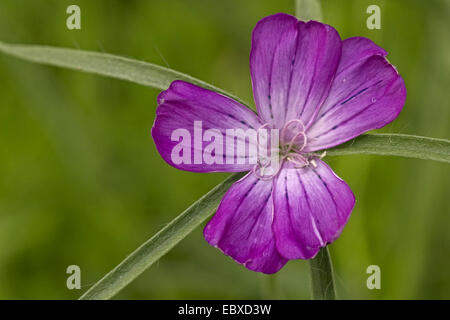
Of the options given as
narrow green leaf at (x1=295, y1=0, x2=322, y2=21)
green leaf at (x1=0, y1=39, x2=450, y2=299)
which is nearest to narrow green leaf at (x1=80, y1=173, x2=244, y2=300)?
green leaf at (x1=0, y1=39, x2=450, y2=299)

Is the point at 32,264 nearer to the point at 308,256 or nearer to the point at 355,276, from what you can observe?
the point at 355,276

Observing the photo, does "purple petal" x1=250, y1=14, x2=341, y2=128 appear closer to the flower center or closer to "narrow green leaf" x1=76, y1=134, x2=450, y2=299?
the flower center

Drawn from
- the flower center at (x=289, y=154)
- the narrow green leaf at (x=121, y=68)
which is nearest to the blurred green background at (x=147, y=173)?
the flower center at (x=289, y=154)

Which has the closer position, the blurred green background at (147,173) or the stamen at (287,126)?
the stamen at (287,126)

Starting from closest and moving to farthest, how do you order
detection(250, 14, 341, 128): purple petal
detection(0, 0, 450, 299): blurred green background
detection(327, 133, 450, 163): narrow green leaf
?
detection(327, 133, 450, 163): narrow green leaf, detection(250, 14, 341, 128): purple petal, detection(0, 0, 450, 299): blurred green background

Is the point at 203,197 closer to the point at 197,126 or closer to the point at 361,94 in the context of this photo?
the point at 197,126

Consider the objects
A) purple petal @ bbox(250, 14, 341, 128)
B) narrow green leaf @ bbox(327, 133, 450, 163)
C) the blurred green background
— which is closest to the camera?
narrow green leaf @ bbox(327, 133, 450, 163)

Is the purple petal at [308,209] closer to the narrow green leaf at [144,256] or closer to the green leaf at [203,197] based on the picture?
the green leaf at [203,197]

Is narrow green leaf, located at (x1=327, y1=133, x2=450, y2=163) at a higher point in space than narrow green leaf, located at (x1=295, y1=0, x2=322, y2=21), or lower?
lower
